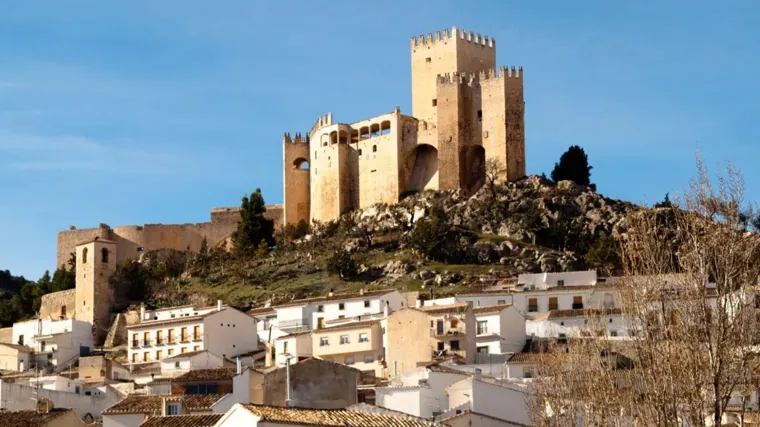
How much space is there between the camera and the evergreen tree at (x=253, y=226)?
91562 mm

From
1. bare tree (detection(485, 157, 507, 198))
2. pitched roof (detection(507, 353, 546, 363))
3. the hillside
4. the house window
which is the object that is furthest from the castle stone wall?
pitched roof (detection(507, 353, 546, 363))

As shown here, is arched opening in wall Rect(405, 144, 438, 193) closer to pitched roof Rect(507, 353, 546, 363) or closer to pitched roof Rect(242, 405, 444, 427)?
pitched roof Rect(507, 353, 546, 363)

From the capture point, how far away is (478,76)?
89.8 metres

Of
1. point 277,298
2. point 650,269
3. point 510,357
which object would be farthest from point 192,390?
point 277,298

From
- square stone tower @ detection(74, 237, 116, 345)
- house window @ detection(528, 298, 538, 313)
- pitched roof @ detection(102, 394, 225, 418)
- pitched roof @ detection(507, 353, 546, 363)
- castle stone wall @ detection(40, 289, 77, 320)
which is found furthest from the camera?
castle stone wall @ detection(40, 289, 77, 320)

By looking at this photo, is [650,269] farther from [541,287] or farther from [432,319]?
[541,287]

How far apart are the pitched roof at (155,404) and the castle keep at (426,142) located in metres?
48.0

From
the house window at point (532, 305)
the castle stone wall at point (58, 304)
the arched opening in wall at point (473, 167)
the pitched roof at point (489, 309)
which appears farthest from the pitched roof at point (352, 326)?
A: the arched opening in wall at point (473, 167)

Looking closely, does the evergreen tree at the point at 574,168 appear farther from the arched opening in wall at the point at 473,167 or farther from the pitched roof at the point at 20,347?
the pitched roof at the point at 20,347

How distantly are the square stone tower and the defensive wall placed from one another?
644 cm

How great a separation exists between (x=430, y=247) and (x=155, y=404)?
4200 centimetres

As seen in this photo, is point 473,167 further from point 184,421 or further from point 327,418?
point 327,418

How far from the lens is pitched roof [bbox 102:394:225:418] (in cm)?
3862

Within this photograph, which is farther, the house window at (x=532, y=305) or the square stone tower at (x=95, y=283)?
the square stone tower at (x=95, y=283)
